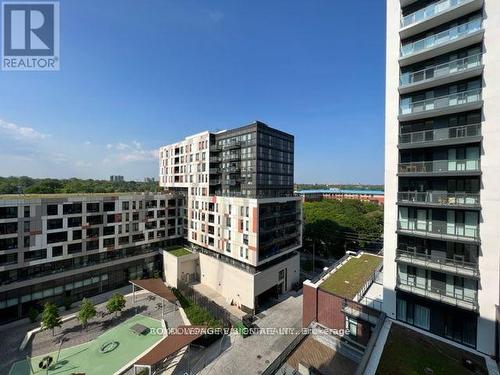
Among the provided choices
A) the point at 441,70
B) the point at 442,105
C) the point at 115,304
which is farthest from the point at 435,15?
the point at 115,304

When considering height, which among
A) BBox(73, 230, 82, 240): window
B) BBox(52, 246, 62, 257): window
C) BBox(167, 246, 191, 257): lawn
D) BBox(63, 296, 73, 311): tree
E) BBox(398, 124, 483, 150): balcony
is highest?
BBox(398, 124, 483, 150): balcony

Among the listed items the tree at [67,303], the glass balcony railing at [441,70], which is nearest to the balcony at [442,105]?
the glass balcony railing at [441,70]

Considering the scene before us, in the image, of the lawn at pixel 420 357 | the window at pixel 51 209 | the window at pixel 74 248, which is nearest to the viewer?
the lawn at pixel 420 357

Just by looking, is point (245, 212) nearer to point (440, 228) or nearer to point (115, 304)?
point (115, 304)

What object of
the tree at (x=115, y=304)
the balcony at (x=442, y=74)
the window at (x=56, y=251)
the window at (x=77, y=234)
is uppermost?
the balcony at (x=442, y=74)

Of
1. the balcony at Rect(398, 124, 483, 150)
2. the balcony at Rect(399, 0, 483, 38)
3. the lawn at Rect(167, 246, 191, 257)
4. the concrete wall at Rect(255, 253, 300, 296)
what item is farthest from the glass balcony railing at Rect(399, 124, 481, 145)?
the lawn at Rect(167, 246, 191, 257)

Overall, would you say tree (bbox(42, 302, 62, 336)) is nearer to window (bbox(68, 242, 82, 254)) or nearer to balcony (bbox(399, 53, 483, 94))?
window (bbox(68, 242, 82, 254))

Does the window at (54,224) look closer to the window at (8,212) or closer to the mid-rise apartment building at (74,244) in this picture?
the mid-rise apartment building at (74,244)
